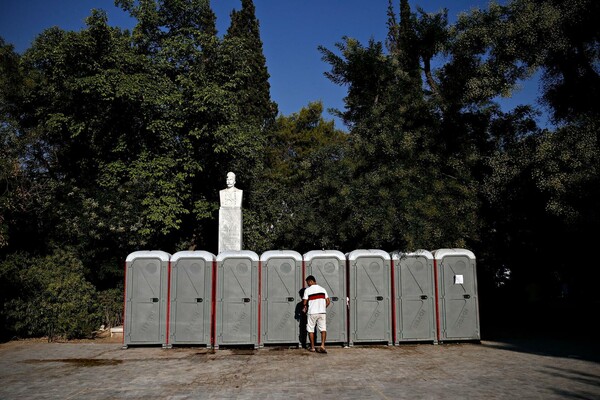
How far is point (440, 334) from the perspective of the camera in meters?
10.9

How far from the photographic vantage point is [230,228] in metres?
14.1

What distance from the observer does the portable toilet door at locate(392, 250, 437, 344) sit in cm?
1083

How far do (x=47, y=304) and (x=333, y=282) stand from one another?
7484mm

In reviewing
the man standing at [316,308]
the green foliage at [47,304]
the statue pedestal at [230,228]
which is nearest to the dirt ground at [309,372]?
the man standing at [316,308]

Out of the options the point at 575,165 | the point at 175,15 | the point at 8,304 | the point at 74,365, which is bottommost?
the point at 74,365

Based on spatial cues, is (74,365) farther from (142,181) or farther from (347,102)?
(347,102)

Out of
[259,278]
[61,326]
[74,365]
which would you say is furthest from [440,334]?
[61,326]

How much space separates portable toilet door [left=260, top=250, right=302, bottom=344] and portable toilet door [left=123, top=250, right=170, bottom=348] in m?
2.16

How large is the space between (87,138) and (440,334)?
12823mm

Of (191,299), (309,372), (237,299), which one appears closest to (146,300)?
(191,299)

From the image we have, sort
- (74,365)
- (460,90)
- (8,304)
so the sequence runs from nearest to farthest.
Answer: (74,365) < (8,304) < (460,90)

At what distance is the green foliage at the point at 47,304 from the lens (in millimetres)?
12359

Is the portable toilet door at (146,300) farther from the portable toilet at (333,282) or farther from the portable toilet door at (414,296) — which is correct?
the portable toilet door at (414,296)

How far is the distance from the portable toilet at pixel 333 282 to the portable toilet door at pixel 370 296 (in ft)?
0.61
